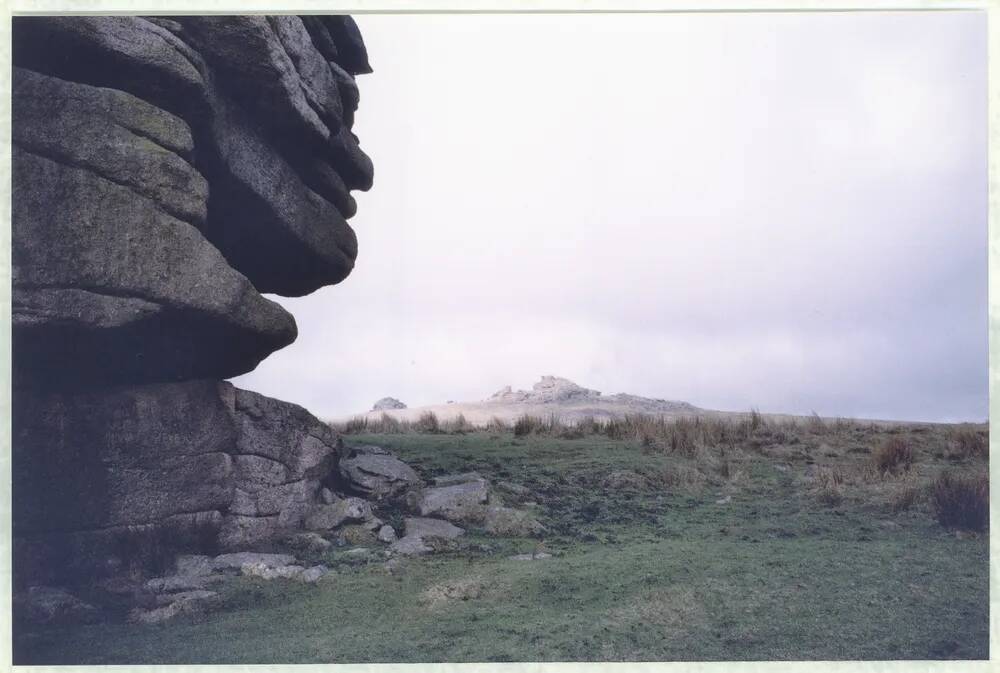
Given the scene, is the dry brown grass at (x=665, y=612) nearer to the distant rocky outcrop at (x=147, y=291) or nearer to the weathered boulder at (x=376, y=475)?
the weathered boulder at (x=376, y=475)

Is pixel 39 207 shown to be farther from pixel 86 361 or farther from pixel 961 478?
pixel 961 478

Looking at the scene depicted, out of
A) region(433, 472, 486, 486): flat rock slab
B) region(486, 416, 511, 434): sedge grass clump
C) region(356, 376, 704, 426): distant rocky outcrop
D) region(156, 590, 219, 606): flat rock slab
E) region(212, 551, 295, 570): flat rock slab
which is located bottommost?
region(156, 590, 219, 606): flat rock slab

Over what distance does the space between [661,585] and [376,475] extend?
20.7 feet

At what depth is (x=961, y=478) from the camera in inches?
514

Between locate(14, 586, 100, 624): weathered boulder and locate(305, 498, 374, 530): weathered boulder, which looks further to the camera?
locate(305, 498, 374, 530): weathered boulder

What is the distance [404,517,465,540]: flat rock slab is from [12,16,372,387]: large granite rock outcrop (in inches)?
152

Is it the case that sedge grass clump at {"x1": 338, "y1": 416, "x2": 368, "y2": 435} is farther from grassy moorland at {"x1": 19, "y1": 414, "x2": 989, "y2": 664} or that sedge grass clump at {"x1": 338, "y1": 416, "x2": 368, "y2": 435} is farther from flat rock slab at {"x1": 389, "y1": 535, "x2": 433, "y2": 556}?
flat rock slab at {"x1": 389, "y1": 535, "x2": 433, "y2": 556}

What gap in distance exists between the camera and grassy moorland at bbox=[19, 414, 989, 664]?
8852 mm

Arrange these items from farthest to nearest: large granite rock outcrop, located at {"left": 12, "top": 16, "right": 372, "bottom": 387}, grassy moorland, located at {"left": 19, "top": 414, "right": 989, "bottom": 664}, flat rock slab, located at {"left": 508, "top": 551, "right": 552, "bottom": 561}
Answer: flat rock slab, located at {"left": 508, "top": 551, "right": 552, "bottom": 561} < large granite rock outcrop, located at {"left": 12, "top": 16, "right": 372, "bottom": 387} < grassy moorland, located at {"left": 19, "top": 414, "right": 989, "bottom": 664}

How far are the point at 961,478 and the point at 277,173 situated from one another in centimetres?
1304

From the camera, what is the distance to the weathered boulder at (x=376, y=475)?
1414 cm

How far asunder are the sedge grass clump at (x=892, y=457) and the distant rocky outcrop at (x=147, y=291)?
1125cm

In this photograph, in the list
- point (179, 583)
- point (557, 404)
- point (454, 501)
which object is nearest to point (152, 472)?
point (179, 583)

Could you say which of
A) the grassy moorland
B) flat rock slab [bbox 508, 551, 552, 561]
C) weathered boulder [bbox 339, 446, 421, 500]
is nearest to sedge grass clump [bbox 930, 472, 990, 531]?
the grassy moorland
